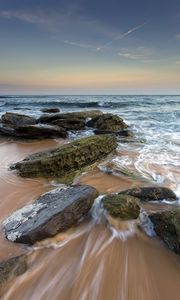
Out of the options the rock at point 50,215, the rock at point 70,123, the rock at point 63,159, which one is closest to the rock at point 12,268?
the rock at point 50,215

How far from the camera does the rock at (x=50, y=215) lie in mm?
2664

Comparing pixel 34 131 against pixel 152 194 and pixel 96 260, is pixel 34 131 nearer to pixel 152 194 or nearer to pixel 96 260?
pixel 152 194

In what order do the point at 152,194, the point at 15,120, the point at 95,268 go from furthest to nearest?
1. the point at 15,120
2. the point at 152,194
3. the point at 95,268

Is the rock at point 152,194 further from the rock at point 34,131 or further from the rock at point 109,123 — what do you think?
the rock at point 109,123

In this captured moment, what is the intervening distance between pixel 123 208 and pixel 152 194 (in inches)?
34.1

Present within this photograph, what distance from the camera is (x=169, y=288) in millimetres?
2148

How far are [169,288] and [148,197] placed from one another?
1.57 meters

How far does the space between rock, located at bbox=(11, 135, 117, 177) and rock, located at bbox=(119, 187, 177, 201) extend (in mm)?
1747

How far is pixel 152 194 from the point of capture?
11.9ft

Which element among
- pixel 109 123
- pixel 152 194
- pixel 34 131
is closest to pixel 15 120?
pixel 34 131

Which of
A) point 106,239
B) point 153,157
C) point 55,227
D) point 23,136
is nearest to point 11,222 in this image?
point 55,227

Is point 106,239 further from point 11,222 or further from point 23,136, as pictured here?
point 23,136

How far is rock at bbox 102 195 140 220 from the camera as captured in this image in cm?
297

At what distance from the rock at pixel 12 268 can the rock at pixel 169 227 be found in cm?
155
